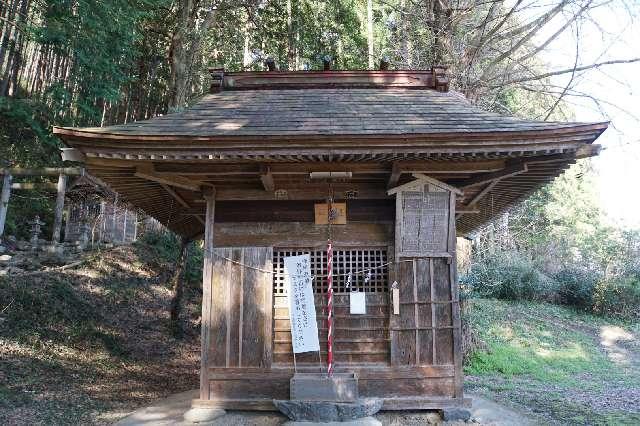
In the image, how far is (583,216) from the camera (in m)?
23.5

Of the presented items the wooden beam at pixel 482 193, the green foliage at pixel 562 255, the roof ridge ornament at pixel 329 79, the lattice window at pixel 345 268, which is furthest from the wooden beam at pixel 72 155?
the green foliage at pixel 562 255

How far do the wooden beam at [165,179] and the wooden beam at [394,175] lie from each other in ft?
8.73

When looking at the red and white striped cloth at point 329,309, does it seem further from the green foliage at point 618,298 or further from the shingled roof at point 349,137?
the green foliage at point 618,298

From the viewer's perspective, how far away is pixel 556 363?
13.0 meters

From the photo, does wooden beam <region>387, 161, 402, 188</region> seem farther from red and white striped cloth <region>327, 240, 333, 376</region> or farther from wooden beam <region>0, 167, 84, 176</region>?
wooden beam <region>0, 167, 84, 176</region>

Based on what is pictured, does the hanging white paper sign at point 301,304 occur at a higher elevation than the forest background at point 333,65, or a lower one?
lower

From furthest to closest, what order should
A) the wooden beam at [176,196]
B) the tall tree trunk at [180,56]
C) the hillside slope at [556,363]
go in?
the tall tree trunk at [180,56] → the hillside slope at [556,363] → the wooden beam at [176,196]

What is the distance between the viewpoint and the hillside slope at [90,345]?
24.7 ft

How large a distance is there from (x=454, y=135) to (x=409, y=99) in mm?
2157

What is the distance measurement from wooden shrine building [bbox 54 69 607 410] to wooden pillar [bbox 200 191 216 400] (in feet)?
0.06

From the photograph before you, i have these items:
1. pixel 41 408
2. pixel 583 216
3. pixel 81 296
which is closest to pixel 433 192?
pixel 41 408

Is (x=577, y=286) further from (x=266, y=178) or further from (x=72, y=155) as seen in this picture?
(x=72, y=155)

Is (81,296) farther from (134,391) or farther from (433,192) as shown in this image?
(433,192)

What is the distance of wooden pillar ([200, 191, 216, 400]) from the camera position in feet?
20.6
